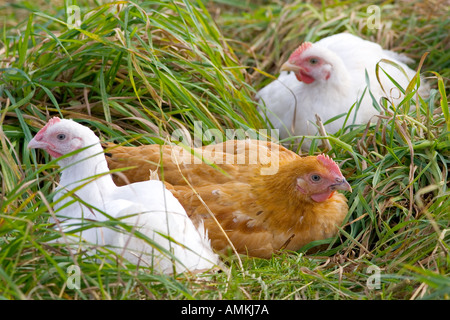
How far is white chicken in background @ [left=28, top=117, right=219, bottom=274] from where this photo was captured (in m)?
2.63

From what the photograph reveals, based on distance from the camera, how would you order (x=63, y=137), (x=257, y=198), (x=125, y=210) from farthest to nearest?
(x=257, y=198)
(x=63, y=137)
(x=125, y=210)

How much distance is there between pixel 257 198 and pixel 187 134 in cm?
64

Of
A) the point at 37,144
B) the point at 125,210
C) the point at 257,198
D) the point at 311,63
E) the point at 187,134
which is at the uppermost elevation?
the point at 311,63

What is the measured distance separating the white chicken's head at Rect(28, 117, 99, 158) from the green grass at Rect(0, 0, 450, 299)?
188 millimetres

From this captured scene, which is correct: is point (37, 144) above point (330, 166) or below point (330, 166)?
above

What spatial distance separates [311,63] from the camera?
411 centimetres

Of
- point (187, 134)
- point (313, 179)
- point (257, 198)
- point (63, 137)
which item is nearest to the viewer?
point (63, 137)

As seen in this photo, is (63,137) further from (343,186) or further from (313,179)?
(343,186)

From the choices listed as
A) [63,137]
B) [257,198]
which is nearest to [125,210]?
[63,137]

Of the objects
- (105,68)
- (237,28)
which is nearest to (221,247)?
(105,68)

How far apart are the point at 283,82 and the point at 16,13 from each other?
2.87 m

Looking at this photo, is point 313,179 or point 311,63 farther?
point 311,63

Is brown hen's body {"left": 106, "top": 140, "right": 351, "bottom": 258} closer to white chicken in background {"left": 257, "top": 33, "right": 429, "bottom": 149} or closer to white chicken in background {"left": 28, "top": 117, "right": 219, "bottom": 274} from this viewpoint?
white chicken in background {"left": 28, "top": 117, "right": 219, "bottom": 274}
